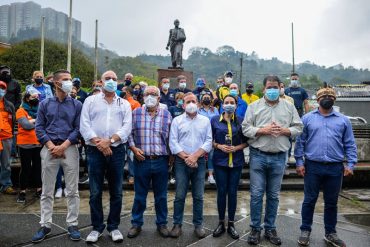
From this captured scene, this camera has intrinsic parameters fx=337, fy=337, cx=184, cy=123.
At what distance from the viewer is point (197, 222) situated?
179 inches

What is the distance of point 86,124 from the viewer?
4.20 m

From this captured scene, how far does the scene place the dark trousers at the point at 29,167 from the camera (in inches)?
240

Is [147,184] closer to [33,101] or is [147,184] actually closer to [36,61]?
[33,101]

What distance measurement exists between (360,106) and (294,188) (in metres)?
28.7

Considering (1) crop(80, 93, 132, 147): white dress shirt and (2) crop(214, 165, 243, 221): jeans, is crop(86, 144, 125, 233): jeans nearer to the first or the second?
(1) crop(80, 93, 132, 147): white dress shirt

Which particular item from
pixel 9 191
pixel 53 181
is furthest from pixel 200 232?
pixel 9 191

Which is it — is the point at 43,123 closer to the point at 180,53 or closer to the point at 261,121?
Result: the point at 261,121

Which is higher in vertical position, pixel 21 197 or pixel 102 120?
pixel 102 120

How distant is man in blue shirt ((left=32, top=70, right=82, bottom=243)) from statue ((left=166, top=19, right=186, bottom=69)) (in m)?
9.34

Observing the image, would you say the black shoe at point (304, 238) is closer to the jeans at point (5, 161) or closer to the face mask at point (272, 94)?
the face mask at point (272, 94)

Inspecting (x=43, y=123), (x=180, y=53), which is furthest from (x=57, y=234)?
(x=180, y=53)

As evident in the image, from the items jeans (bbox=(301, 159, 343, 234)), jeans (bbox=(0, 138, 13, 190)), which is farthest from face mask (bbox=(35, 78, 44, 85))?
jeans (bbox=(301, 159, 343, 234))

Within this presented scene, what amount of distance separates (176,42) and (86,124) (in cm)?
992

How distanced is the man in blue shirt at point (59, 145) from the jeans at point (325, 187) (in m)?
3.00
